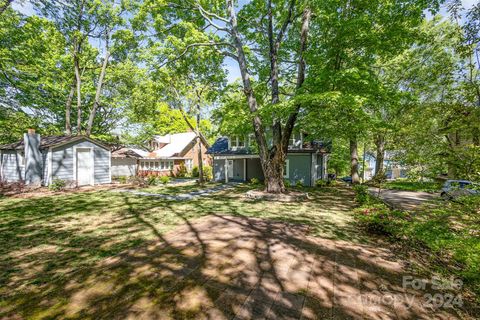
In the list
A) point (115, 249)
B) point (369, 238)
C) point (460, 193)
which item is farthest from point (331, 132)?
point (115, 249)

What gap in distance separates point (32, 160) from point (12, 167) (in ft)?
13.9

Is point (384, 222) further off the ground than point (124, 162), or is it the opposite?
point (124, 162)

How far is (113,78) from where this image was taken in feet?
69.8

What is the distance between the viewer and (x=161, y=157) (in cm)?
2728

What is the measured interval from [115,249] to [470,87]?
8888 millimetres

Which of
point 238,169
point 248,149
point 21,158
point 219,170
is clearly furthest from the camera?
point 219,170

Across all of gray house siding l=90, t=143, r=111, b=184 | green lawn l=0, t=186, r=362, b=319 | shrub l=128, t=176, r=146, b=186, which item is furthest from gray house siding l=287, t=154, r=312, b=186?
gray house siding l=90, t=143, r=111, b=184

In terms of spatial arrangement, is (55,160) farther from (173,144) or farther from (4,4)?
(173,144)

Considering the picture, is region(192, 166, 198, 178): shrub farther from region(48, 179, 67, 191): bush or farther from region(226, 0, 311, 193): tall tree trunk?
region(226, 0, 311, 193): tall tree trunk

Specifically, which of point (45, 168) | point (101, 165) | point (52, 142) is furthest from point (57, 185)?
point (101, 165)

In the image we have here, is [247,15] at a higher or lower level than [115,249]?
higher

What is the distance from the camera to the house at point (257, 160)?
1838cm

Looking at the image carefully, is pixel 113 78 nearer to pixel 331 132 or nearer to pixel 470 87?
pixel 331 132

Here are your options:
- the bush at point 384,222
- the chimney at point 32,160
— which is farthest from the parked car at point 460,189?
the chimney at point 32,160
